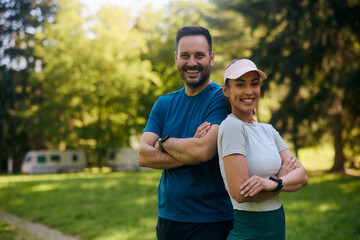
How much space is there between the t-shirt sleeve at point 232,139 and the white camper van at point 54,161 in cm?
3124

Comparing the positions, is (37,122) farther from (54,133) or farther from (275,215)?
(275,215)

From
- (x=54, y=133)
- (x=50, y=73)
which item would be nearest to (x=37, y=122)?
(x=54, y=133)

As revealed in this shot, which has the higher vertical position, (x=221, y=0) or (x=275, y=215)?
(x=221, y=0)

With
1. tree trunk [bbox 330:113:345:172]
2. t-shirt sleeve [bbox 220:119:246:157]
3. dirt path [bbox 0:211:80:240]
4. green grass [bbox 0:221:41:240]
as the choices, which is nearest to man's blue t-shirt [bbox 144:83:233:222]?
t-shirt sleeve [bbox 220:119:246:157]

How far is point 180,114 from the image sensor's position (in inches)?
115

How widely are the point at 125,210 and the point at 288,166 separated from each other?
320 inches

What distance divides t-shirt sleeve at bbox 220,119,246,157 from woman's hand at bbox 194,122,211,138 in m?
0.30

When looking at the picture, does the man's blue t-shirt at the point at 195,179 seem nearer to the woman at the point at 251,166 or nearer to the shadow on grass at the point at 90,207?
the woman at the point at 251,166

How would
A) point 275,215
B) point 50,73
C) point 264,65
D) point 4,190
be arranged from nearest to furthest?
1. point 275,215
2. point 4,190
3. point 264,65
4. point 50,73

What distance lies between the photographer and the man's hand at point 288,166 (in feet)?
7.95

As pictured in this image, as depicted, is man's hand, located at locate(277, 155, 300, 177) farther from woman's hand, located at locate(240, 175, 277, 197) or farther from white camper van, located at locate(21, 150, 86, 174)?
white camper van, located at locate(21, 150, 86, 174)

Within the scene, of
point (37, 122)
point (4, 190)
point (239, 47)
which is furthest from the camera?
point (37, 122)

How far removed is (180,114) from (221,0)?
763 inches

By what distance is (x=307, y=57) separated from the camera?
1669 centimetres
